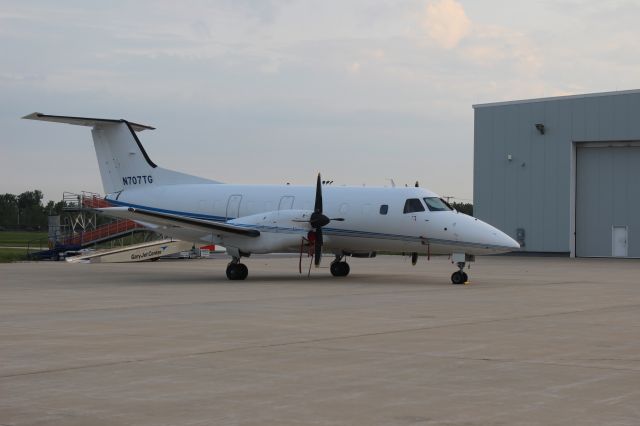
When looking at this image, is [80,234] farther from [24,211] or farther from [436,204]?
[24,211]

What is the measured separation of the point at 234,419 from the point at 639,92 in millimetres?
49192

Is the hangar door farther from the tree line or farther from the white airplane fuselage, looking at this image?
the tree line

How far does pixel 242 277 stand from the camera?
28.6m

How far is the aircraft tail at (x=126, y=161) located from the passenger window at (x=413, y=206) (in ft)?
27.6

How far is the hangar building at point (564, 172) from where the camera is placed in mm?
52719

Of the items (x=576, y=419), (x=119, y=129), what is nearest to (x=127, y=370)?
(x=576, y=419)

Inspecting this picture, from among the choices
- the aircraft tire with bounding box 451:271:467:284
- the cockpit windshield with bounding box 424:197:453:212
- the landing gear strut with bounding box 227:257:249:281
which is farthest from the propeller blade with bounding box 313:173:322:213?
the aircraft tire with bounding box 451:271:467:284

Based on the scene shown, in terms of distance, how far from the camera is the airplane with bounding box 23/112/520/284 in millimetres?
26969

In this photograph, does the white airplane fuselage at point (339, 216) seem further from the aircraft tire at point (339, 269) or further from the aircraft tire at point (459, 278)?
the aircraft tire at point (339, 269)

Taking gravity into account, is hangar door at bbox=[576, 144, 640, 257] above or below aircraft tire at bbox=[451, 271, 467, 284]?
above

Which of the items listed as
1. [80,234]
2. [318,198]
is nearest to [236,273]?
[318,198]

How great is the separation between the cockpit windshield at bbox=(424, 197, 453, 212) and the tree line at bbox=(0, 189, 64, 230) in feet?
373

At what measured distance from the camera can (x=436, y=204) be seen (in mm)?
27734

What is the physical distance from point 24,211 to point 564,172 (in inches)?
4754
